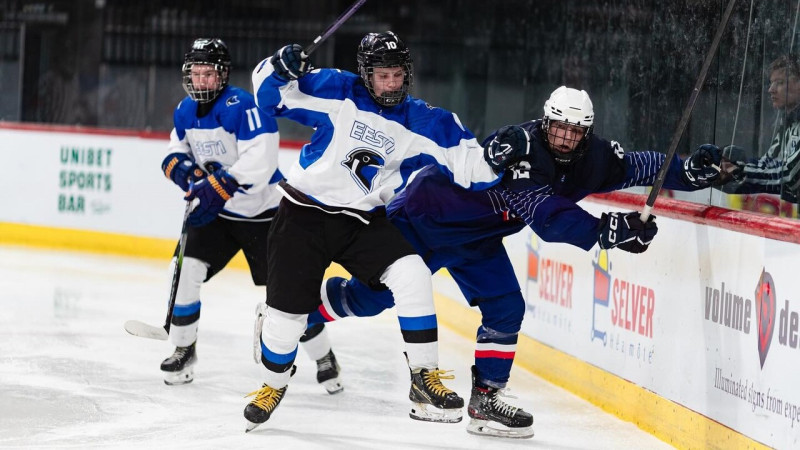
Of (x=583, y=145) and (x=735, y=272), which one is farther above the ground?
(x=583, y=145)

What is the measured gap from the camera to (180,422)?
4.08 m

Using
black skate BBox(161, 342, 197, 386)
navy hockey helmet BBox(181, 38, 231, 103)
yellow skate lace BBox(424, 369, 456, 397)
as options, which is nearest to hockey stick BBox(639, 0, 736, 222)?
yellow skate lace BBox(424, 369, 456, 397)

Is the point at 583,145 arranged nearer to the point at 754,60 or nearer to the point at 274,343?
the point at 754,60

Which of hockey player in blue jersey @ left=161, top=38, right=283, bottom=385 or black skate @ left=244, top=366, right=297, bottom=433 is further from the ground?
hockey player in blue jersey @ left=161, top=38, right=283, bottom=385

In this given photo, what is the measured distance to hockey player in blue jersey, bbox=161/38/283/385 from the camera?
4555 millimetres

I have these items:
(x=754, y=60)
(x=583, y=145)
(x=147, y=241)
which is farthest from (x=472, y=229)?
(x=147, y=241)

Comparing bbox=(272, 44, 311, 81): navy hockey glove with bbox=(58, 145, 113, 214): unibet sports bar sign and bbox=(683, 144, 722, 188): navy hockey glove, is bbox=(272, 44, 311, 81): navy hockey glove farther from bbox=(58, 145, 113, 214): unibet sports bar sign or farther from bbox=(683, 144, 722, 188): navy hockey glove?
bbox=(58, 145, 113, 214): unibet sports bar sign

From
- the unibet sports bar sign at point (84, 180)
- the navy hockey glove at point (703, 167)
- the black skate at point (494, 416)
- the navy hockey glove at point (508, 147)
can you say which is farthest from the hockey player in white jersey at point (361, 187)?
the unibet sports bar sign at point (84, 180)

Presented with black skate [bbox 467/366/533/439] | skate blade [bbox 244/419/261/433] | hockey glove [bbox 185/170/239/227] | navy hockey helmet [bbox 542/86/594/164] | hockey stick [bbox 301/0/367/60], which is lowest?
skate blade [bbox 244/419/261/433]

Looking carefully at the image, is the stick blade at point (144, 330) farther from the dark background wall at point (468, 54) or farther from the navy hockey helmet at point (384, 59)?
the dark background wall at point (468, 54)

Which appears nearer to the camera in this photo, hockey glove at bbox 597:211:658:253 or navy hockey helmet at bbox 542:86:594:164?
hockey glove at bbox 597:211:658:253

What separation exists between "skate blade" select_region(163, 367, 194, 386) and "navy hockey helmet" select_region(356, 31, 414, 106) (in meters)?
1.49

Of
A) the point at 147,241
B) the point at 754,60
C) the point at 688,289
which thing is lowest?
the point at 147,241

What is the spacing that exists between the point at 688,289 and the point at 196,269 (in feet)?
5.93
